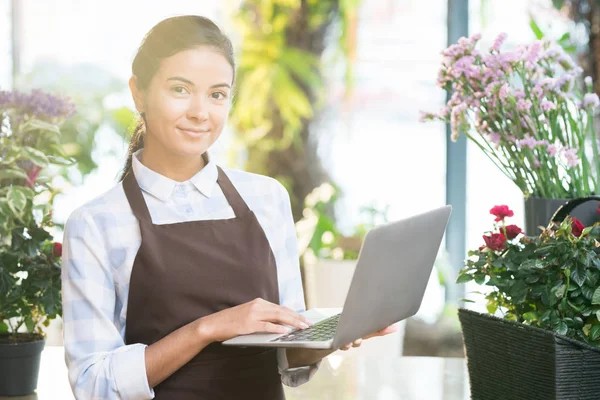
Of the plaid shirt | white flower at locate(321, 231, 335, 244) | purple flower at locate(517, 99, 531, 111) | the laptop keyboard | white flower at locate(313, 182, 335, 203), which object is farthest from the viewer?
white flower at locate(313, 182, 335, 203)

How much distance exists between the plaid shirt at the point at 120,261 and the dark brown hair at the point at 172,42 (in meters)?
0.17

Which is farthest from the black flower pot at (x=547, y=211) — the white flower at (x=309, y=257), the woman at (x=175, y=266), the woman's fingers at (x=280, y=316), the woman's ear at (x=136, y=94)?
the white flower at (x=309, y=257)

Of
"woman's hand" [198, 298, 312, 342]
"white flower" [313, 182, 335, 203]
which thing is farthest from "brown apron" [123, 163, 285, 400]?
"white flower" [313, 182, 335, 203]

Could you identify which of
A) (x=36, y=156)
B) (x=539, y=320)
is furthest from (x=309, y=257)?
(x=539, y=320)

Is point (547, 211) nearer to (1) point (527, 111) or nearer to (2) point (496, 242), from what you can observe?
(1) point (527, 111)

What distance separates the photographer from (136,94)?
1537 millimetres

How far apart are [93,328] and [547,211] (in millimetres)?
961

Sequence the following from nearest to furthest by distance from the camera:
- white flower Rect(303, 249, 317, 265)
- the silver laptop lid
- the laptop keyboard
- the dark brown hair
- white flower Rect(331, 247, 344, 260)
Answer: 1. the silver laptop lid
2. the laptop keyboard
3. the dark brown hair
4. white flower Rect(303, 249, 317, 265)
5. white flower Rect(331, 247, 344, 260)

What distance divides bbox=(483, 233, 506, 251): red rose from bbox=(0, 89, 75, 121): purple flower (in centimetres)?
92

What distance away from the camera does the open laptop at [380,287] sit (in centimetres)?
117

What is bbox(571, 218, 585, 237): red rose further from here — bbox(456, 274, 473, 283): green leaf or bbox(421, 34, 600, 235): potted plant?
bbox(421, 34, 600, 235): potted plant

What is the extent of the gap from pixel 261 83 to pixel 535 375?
3.47 metres

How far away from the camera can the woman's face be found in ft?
4.80

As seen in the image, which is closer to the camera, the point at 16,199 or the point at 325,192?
the point at 16,199
